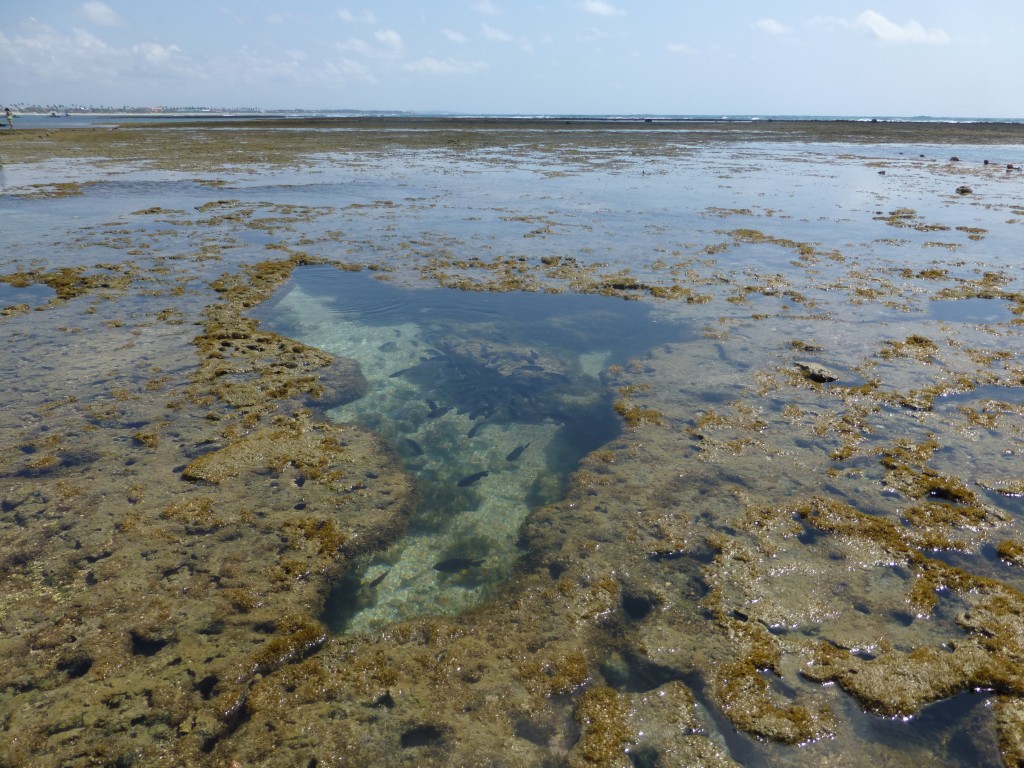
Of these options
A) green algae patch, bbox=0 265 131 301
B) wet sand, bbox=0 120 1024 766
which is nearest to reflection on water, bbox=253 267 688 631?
wet sand, bbox=0 120 1024 766

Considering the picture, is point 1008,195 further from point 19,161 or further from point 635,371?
point 19,161

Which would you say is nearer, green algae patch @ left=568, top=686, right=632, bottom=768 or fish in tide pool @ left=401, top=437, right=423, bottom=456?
green algae patch @ left=568, top=686, right=632, bottom=768

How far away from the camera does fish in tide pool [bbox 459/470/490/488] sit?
30.9ft

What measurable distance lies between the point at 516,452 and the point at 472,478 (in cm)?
112

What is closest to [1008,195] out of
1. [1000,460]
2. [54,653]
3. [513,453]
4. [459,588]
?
[1000,460]

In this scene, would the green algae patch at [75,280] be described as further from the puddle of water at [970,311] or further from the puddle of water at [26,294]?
the puddle of water at [970,311]

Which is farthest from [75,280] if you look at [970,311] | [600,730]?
Answer: [970,311]

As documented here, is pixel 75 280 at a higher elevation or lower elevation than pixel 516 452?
higher

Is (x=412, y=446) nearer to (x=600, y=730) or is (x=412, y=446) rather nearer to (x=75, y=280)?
(x=600, y=730)

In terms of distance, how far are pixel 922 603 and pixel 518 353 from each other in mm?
9514

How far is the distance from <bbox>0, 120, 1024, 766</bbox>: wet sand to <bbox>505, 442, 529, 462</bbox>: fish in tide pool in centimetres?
128

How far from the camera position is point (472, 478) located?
31.3 ft

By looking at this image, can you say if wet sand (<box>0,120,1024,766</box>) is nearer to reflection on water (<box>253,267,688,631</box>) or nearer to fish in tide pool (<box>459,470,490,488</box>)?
reflection on water (<box>253,267,688,631</box>)

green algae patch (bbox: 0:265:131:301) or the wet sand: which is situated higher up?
green algae patch (bbox: 0:265:131:301)
